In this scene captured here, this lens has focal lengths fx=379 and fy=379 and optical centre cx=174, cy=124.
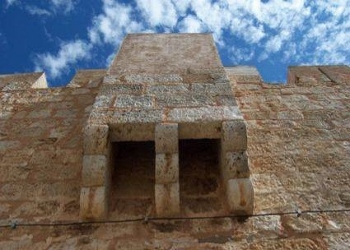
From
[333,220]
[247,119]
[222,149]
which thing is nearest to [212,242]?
[222,149]

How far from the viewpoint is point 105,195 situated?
8.42 ft

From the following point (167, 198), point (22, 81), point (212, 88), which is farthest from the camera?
point (22, 81)

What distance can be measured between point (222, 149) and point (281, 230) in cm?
67

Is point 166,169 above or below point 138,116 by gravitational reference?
below

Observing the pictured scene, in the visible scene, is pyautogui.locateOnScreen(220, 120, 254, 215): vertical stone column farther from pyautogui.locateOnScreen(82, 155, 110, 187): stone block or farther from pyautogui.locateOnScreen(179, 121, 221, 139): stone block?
pyautogui.locateOnScreen(82, 155, 110, 187): stone block

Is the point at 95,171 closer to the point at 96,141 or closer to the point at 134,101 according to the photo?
the point at 96,141

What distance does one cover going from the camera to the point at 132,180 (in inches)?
112

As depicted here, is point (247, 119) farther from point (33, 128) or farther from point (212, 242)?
point (33, 128)

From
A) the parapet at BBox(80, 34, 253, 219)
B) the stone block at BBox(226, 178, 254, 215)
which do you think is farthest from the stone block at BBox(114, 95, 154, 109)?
the stone block at BBox(226, 178, 254, 215)

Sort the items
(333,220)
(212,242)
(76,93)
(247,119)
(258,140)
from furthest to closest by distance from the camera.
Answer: (76,93) < (247,119) < (258,140) < (333,220) < (212,242)

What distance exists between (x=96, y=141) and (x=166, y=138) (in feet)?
1.60

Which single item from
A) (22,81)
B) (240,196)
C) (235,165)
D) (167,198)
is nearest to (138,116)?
(167,198)

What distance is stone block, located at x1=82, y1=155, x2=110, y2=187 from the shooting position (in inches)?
100

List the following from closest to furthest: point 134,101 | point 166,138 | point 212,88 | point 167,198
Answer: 1. point 167,198
2. point 166,138
3. point 134,101
4. point 212,88
